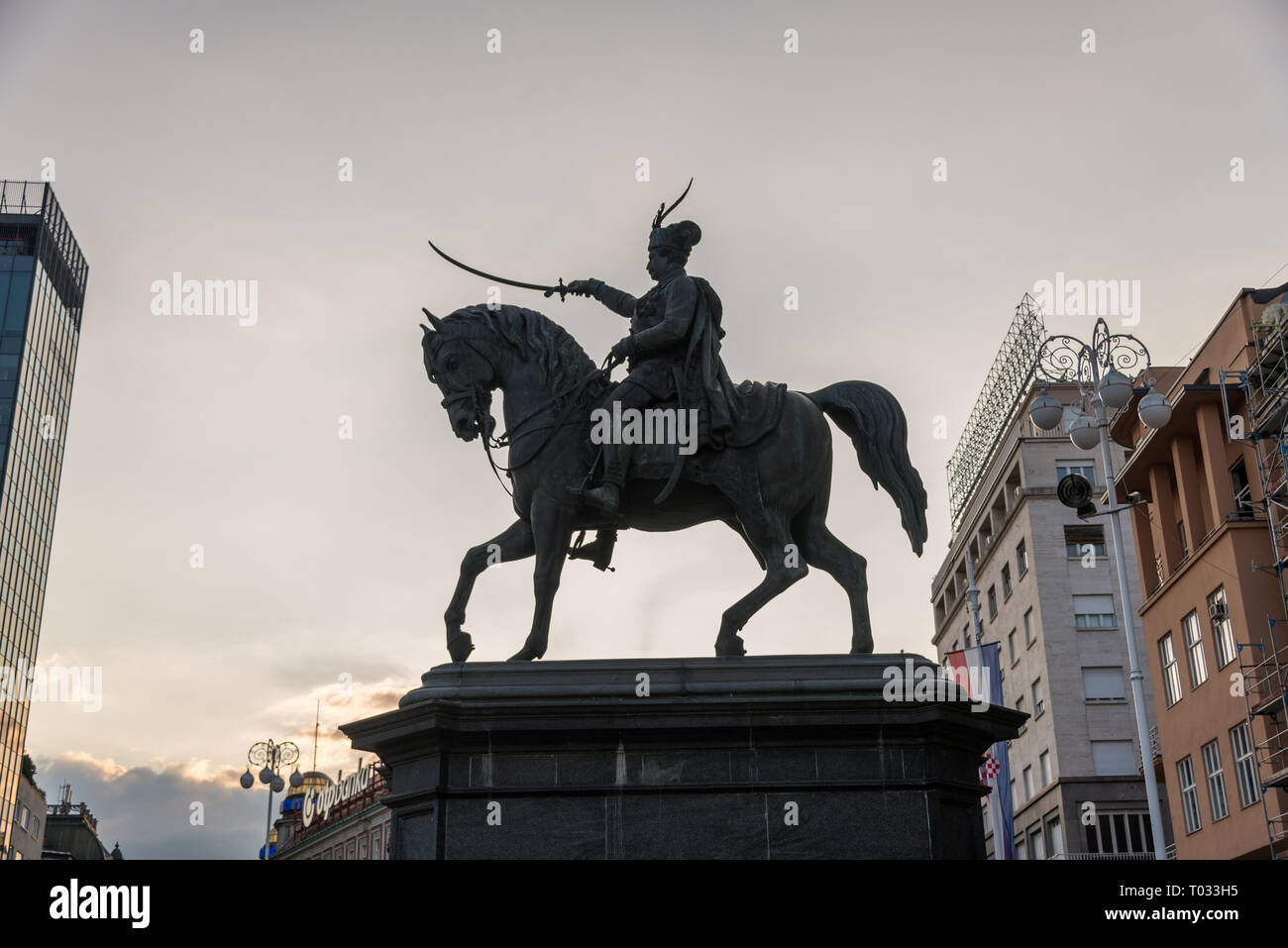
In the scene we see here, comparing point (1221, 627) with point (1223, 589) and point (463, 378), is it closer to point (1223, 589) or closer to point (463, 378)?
point (1223, 589)

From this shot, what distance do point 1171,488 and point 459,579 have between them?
Answer: 134 ft

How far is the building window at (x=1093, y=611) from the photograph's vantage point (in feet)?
234

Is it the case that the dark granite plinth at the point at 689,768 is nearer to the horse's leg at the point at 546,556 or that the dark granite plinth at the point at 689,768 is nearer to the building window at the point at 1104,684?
the horse's leg at the point at 546,556

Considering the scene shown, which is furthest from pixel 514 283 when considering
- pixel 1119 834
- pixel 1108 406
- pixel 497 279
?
pixel 1119 834

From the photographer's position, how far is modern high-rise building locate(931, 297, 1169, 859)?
6662 centimetres

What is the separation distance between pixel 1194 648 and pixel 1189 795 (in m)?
4.95

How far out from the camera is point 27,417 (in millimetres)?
109500

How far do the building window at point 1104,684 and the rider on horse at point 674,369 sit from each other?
60388 millimetres

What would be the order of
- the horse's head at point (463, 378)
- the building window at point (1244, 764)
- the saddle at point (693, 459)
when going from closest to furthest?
the saddle at point (693, 459) → the horse's head at point (463, 378) → the building window at point (1244, 764)

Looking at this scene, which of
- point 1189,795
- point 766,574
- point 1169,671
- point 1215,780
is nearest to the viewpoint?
point 766,574

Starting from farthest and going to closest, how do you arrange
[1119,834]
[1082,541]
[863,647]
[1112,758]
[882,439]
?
1. [1082,541]
2. [1112,758]
3. [1119,834]
4. [882,439]
5. [863,647]

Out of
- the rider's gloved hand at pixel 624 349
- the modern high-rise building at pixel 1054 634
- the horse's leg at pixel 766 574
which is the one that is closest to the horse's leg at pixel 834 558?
the horse's leg at pixel 766 574

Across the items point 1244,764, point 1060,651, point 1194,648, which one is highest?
point 1060,651

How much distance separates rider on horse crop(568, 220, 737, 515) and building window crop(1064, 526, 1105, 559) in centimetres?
6281
